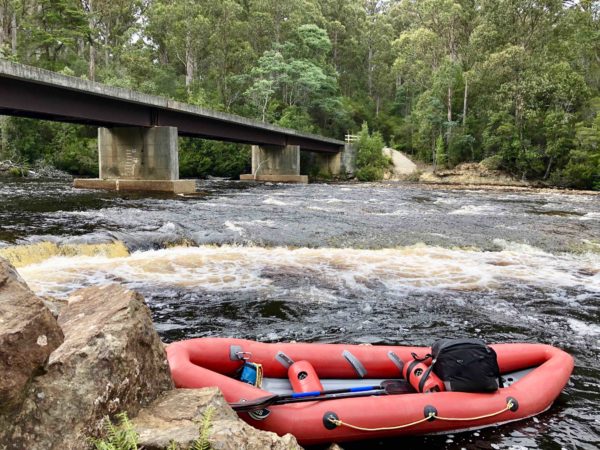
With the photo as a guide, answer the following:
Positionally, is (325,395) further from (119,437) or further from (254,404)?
(119,437)

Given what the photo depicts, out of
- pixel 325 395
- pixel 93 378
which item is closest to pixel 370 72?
pixel 325 395

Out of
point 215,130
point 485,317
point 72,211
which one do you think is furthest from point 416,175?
point 485,317

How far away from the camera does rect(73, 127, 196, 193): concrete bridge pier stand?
24.7 metres

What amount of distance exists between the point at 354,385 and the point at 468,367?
3.37 feet

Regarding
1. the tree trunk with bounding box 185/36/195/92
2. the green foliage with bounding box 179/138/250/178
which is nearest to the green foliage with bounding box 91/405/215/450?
the green foliage with bounding box 179/138/250/178

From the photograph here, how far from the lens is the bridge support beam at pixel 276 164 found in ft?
132

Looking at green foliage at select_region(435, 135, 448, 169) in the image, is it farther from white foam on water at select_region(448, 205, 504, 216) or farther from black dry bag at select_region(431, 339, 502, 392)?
black dry bag at select_region(431, 339, 502, 392)

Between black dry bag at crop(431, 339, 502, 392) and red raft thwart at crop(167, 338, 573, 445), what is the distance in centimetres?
9

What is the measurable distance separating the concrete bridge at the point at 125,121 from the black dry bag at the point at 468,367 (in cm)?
1717

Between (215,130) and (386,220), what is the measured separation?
17796 mm

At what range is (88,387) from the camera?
2.73m

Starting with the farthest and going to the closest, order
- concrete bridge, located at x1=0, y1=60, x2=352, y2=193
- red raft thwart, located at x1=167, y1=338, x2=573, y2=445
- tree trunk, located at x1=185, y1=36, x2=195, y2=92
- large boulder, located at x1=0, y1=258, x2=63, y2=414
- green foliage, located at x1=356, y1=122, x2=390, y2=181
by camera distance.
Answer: tree trunk, located at x1=185, y1=36, x2=195, y2=92 < green foliage, located at x1=356, y1=122, x2=390, y2=181 < concrete bridge, located at x1=0, y1=60, x2=352, y2=193 < red raft thwart, located at x1=167, y1=338, x2=573, y2=445 < large boulder, located at x1=0, y1=258, x2=63, y2=414

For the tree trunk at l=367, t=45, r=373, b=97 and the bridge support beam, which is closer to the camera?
the bridge support beam

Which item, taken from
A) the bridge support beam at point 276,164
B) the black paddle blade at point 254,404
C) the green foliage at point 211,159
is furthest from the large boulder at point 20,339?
the green foliage at point 211,159
